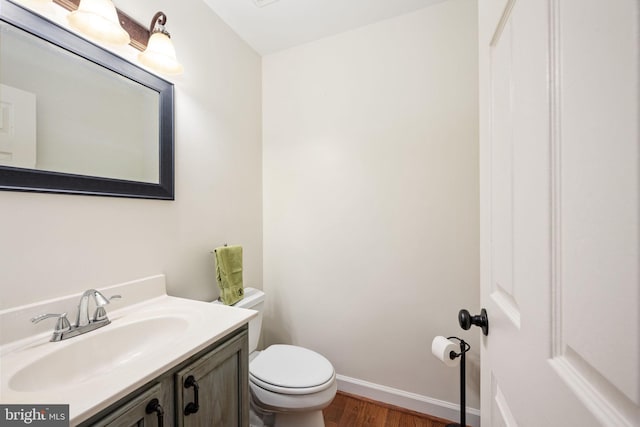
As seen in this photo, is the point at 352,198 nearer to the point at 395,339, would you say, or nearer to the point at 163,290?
the point at 395,339

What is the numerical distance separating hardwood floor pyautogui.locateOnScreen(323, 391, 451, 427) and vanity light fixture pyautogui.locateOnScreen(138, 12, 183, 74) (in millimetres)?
2025

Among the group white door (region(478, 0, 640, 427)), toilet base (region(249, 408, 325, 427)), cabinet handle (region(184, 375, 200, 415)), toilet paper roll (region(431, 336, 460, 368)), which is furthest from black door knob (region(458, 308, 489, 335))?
toilet base (region(249, 408, 325, 427))

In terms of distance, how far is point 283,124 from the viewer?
1.88 meters

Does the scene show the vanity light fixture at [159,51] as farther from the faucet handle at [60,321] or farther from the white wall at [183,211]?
the faucet handle at [60,321]

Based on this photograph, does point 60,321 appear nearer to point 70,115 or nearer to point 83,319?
point 83,319

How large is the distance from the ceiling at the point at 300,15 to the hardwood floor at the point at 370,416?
2.43 meters

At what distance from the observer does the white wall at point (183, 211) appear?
31.8 inches

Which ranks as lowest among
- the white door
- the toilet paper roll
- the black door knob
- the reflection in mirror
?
the toilet paper roll

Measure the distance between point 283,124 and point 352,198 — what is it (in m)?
0.77

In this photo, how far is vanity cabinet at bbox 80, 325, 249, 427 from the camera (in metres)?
0.61

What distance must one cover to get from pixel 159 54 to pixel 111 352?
1164mm

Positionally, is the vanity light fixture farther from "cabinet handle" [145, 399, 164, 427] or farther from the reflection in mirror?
"cabinet handle" [145, 399, 164, 427]

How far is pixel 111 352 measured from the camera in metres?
0.87

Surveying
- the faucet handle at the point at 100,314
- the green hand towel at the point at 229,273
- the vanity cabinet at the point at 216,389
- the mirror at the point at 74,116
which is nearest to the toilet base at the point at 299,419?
the vanity cabinet at the point at 216,389
